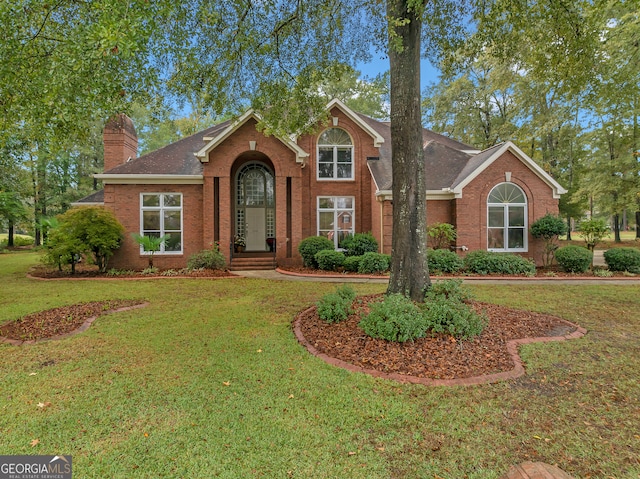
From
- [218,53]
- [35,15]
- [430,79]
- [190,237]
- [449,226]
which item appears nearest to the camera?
[35,15]

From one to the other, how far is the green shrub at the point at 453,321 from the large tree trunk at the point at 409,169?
67 centimetres

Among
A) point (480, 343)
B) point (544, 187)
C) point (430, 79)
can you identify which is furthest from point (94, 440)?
point (430, 79)

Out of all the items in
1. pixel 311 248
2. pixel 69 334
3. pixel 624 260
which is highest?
pixel 311 248

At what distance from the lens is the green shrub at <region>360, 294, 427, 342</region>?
4.70 metres

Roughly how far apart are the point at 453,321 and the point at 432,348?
616 mm

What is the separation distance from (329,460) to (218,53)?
7679 mm

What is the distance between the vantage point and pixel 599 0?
552 cm

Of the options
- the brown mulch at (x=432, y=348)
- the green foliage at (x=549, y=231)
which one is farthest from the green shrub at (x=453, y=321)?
the green foliage at (x=549, y=231)

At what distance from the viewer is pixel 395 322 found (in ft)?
15.6

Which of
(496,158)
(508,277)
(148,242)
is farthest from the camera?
(496,158)

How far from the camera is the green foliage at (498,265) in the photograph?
11.5m

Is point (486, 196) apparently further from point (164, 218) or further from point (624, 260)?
point (164, 218)

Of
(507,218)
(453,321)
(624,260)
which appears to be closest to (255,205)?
(507,218)

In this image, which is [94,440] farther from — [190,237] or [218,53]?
[190,237]
